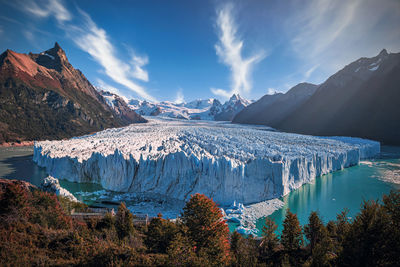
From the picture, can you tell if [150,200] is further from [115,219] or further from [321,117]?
[321,117]

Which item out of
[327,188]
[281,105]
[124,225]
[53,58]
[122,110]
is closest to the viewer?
[124,225]

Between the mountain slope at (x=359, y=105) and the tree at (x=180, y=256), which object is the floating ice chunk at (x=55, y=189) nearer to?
the tree at (x=180, y=256)

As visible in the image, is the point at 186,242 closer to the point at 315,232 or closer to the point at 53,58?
the point at 315,232

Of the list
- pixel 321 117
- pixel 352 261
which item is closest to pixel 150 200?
pixel 352 261

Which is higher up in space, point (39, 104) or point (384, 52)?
point (384, 52)

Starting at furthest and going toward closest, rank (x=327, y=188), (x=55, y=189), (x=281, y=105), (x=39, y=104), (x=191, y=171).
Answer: (x=281, y=105), (x=39, y=104), (x=327, y=188), (x=191, y=171), (x=55, y=189)

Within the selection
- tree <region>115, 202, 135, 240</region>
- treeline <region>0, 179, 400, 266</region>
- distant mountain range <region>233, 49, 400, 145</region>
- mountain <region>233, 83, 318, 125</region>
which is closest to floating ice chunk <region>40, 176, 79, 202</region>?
treeline <region>0, 179, 400, 266</region>

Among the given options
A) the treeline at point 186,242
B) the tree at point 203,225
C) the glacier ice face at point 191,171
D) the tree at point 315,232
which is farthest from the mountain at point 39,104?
the tree at point 315,232

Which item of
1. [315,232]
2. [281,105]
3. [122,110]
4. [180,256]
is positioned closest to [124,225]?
[180,256]

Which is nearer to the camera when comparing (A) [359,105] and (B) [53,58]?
(A) [359,105]
